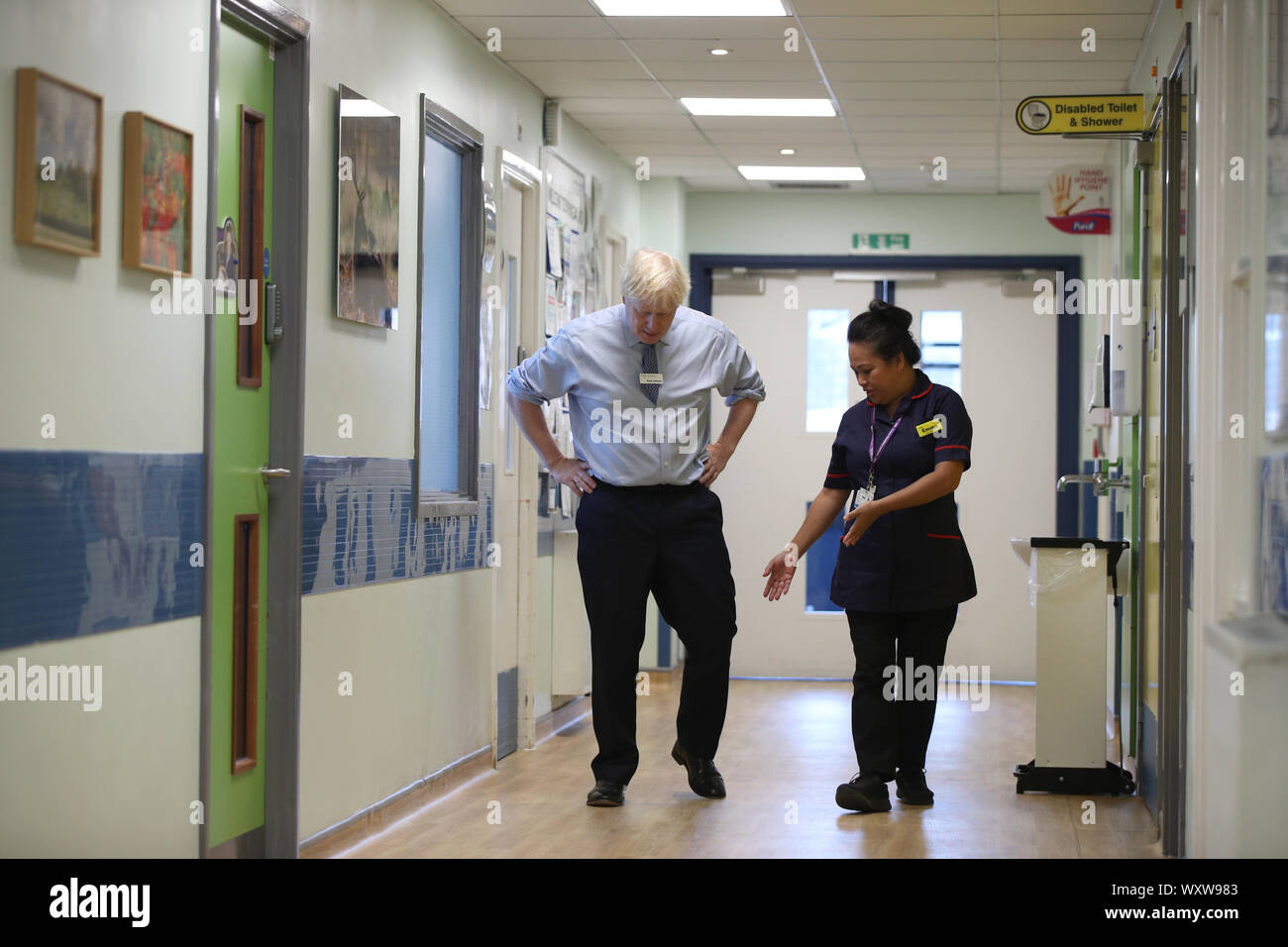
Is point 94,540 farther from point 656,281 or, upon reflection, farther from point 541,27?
point 541,27

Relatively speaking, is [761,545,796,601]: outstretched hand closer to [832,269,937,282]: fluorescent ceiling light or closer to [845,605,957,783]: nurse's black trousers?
[845,605,957,783]: nurse's black trousers

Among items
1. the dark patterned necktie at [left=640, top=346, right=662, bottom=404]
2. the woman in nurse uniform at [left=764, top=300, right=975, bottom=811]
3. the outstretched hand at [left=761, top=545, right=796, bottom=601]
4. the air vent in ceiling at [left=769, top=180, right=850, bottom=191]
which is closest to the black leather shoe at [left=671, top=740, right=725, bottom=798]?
the woman in nurse uniform at [left=764, top=300, right=975, bottom=811]

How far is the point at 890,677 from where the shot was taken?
168 inches

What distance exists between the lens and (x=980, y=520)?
27.0ft

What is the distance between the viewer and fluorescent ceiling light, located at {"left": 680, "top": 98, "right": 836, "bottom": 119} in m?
6.13

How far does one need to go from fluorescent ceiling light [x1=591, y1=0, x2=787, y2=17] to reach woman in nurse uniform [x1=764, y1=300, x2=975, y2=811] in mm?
1154

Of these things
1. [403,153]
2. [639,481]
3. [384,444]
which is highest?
[403,153]

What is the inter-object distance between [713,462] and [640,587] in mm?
427

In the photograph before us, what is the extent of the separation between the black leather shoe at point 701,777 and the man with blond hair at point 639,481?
0.11m

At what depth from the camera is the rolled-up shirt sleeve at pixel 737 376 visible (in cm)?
443

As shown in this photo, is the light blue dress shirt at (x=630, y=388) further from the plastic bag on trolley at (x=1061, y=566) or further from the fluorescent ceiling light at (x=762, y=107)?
the fluorescent ceiling light at (x=762, y=107)

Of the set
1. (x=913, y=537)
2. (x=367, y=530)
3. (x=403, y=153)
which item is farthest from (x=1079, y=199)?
(x=367, y=530)

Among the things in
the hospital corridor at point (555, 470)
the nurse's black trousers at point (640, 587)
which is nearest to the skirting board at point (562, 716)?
the hospital corridor at point (555, 470)

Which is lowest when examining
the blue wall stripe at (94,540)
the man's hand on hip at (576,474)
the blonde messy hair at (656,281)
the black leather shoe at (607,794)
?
the black leather shoe at (607,794)
